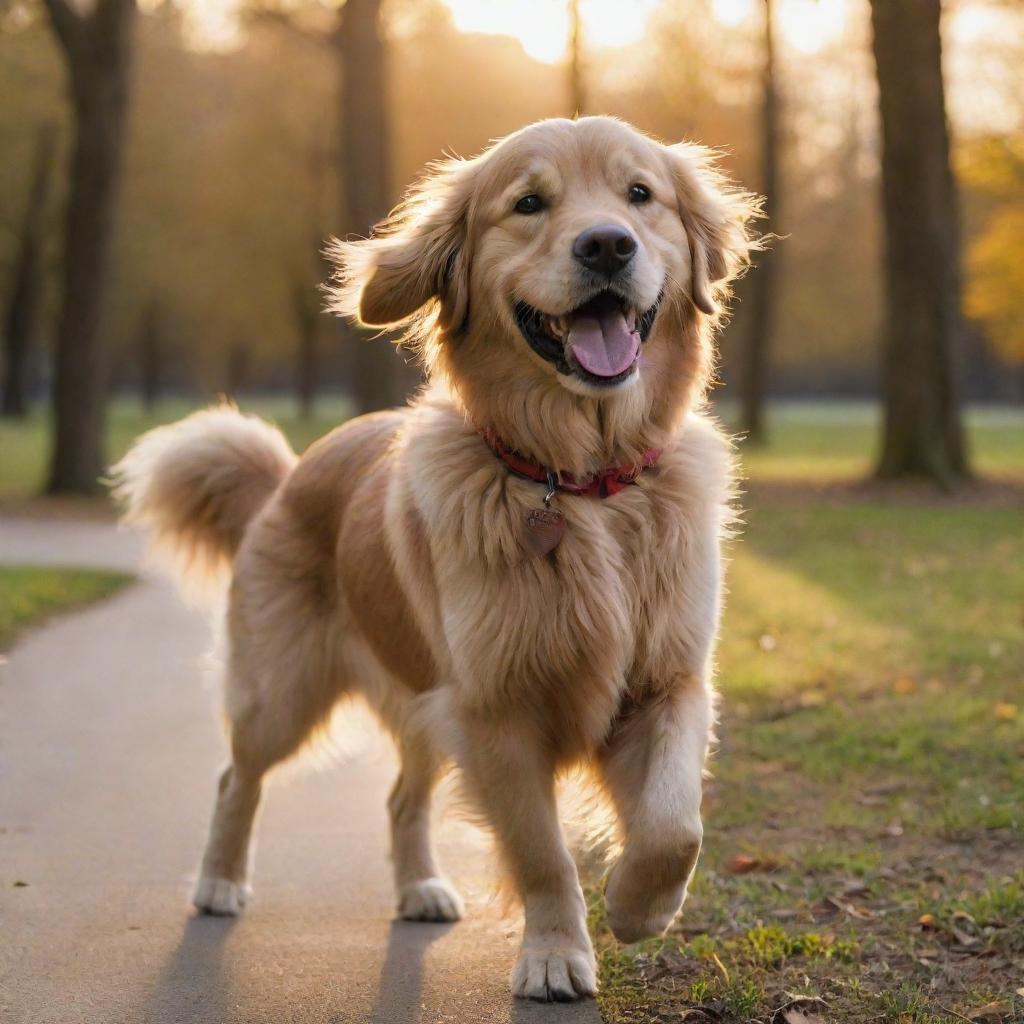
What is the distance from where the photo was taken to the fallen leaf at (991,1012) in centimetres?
351

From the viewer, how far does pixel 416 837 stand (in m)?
4.76

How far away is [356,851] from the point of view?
17.4ft

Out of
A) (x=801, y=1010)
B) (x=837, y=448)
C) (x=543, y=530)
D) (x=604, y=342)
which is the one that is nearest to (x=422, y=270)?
(x=604, y=342)

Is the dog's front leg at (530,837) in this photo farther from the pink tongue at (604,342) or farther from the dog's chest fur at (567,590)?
the pink tongue at (604,342)

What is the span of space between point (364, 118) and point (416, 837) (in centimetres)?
1457

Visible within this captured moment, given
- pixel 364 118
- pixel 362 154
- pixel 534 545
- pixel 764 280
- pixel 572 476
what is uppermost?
pixel 364 118

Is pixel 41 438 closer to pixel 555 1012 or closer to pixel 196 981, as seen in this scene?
pixel 196 981

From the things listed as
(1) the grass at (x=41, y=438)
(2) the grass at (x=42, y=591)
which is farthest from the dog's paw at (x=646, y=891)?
(1) the grass at (x=41, y=438)

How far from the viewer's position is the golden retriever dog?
388cm

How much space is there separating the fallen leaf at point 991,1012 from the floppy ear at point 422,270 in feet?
7.39

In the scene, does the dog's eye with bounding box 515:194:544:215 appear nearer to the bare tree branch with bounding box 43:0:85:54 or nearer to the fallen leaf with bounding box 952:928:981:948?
the fallen leaf with bounding box 952:928:981:948

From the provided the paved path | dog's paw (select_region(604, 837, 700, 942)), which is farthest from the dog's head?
the paved path

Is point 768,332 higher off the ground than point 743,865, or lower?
higher

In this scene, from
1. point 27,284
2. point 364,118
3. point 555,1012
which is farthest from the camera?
point 27,284
